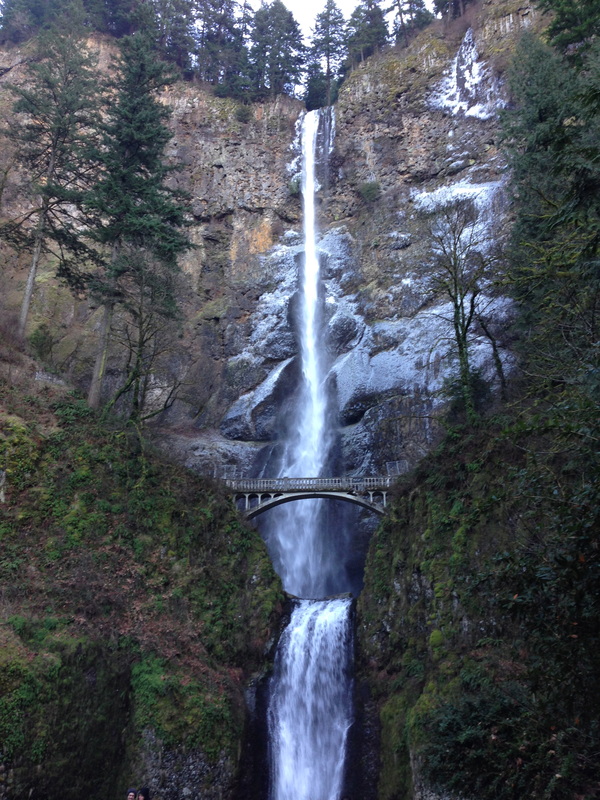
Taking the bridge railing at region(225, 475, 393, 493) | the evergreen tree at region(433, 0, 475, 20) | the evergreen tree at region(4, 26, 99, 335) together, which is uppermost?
the evergreen tree at region(433, 0, 475, 20)

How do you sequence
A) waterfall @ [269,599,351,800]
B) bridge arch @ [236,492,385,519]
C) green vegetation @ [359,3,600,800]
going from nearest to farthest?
green vegetation @ [359,3,600,800] → waterfall @ [269,599,351,800] → bridge arch @ [236,492,385,519]

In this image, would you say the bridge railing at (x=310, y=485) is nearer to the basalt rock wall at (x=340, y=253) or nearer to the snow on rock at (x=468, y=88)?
the basalt rock wall at (x=340, y=253)

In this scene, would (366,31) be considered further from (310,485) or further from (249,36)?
(310,485)

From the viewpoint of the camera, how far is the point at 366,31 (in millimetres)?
46969

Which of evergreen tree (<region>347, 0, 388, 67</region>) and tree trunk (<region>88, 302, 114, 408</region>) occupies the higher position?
evergreen tree (<region>347, 0, 388, 67</region>)

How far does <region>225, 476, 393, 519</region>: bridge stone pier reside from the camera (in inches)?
1004

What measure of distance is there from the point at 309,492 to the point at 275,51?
4074 cm

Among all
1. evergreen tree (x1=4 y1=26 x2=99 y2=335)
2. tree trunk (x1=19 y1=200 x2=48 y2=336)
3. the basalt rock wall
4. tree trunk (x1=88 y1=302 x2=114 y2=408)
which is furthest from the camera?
the basalt rock wall

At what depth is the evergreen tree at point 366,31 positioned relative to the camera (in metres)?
46.9

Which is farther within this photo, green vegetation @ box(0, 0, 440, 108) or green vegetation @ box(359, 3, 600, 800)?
green vegetation @ box(0, 0, 440, 108)

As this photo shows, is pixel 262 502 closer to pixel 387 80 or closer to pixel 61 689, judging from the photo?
pixel 61 689

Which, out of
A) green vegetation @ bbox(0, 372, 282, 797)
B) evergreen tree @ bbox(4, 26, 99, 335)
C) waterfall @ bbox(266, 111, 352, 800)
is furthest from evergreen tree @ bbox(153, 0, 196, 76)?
green vegetation @ bbox(0, 372, 282, 797)

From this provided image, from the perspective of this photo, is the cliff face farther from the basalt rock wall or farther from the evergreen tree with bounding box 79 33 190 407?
the evergreen tree with bounding box 79 33 190 407

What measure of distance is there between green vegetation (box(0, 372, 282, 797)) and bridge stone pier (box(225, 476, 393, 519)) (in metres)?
4.29
